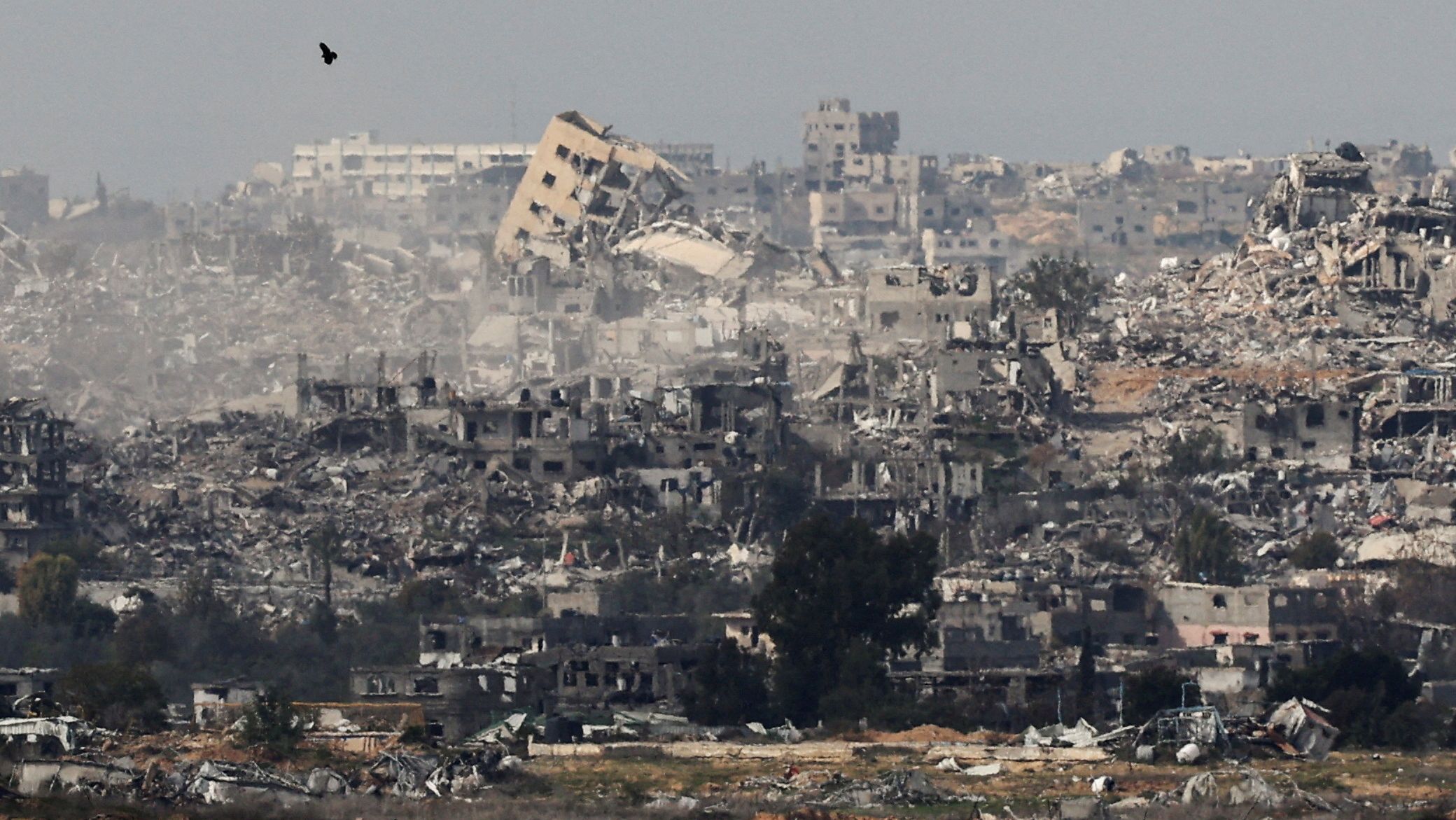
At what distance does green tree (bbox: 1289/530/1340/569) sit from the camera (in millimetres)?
62625

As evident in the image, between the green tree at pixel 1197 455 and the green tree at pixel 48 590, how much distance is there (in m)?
16.9

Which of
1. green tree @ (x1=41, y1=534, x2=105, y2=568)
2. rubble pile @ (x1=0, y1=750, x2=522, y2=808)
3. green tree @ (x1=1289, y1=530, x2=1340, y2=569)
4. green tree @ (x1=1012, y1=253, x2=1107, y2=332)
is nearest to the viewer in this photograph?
rubble pile @ (x1=0, y1=750, x2=522, y2=808)

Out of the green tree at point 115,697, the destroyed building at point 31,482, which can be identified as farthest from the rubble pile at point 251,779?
the destroyed building at point 31,482

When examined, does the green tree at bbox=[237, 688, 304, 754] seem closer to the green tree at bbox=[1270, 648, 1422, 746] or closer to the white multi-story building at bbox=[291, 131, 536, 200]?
the green tree at bbox=[1270, 648, 1422, 746]

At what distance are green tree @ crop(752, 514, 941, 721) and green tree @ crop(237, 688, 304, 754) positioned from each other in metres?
6.57

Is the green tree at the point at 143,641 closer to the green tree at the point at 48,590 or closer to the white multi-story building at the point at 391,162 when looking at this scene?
the green tree at the point at 48,590

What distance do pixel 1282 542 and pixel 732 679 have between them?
49.3 feet

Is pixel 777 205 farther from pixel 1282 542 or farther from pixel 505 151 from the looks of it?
pixel 1282 542

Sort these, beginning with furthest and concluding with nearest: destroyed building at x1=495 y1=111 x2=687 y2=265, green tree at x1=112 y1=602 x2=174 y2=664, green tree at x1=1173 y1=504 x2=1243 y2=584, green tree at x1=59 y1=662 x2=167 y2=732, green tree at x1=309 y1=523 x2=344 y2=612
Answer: destroyed building at x1=495 y1=111 x2=687 y2=265, green tree at x1=309 y1=523 x2=344 y2=612, green tree at x1=1173 y1=504 x2=1243 y2=584, green tree at x1=112 y1=602 x2=174 y2=664, green tree at x1=59 y1=662 x2=167 y2=732

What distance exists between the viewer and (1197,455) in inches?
2707

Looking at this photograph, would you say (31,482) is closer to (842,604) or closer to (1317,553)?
(842,604)

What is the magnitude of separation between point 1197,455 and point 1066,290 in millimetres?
16223

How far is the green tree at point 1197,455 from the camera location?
225ft

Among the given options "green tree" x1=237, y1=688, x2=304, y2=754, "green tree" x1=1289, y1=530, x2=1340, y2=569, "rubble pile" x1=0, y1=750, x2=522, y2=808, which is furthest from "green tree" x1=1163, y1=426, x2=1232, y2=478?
"rubble pile" x1=0, y1=750, x2=522, y2=808
